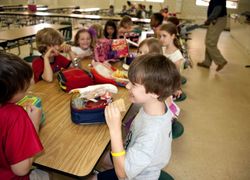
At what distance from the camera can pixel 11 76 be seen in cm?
84

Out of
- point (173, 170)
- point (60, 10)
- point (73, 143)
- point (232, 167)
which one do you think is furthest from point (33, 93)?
point (60, 10)

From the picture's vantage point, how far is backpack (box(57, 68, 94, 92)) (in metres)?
1.61

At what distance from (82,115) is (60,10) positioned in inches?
364

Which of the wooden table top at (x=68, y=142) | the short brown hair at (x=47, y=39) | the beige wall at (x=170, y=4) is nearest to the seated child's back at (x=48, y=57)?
the short brown hair at (x=47, y=39)

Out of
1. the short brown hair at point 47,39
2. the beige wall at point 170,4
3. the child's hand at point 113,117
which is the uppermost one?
the beige wall at point 170,4

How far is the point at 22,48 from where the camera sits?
5.78m

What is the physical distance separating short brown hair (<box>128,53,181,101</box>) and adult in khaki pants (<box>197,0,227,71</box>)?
13.2ft

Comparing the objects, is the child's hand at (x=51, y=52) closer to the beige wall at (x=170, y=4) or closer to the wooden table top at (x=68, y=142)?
the wooden table top at (x=68, y=142)

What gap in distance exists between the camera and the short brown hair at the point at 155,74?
0.99 m

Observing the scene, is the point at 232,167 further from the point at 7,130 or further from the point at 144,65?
the point at 7,130

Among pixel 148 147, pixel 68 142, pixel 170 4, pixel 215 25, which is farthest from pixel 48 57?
pixel 170 4

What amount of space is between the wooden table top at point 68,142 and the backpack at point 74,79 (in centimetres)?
17

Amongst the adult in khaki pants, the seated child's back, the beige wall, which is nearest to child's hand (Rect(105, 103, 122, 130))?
the seated child's back

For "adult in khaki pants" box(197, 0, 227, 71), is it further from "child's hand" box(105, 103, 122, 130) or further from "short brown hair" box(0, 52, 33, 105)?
"short brown hair" box(0, 52, 33, 105)
